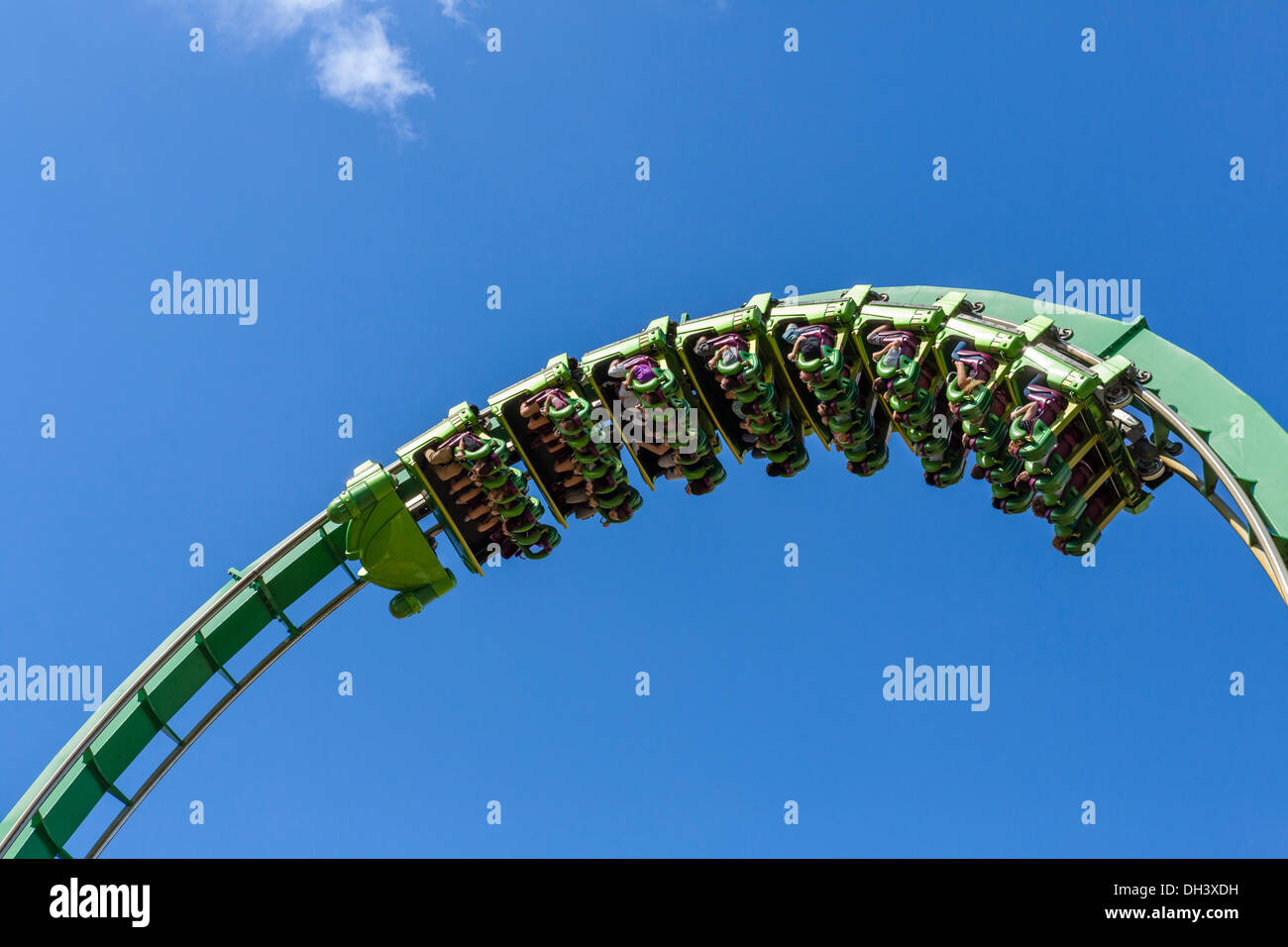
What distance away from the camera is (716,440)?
2008cm

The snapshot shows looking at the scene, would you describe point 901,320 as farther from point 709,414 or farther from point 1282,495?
point 1282,495

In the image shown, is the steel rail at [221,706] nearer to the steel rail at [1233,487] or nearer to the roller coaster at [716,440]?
the roller coaster at [716,440]

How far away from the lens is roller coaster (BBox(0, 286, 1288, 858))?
56.3 ft

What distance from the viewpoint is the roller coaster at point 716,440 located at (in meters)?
17.2

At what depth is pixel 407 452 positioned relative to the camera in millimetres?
19922
